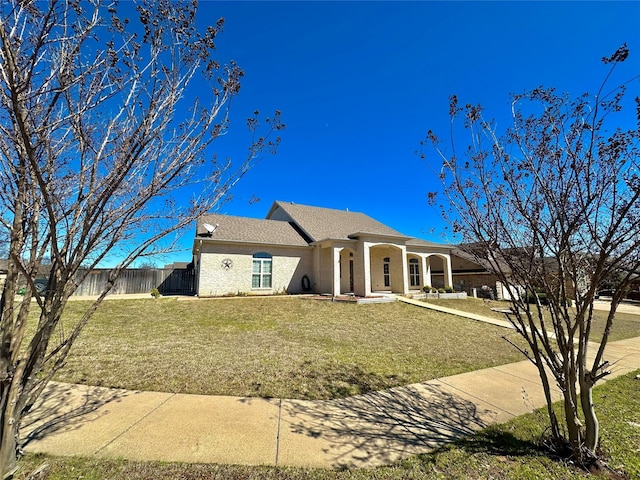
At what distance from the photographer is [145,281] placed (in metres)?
18.2

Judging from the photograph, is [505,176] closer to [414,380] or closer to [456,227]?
[456,227]

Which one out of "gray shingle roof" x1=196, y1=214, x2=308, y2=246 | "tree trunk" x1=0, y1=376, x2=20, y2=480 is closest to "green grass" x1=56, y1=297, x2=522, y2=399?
"tree trunk" x1=0, y1=376, x2=20, y2=480

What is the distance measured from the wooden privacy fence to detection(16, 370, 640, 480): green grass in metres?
15.9

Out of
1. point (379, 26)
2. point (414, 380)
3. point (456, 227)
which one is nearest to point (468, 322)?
point (414, 380)

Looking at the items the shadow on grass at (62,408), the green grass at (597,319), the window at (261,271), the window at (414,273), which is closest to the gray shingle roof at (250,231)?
the window at (261,271)

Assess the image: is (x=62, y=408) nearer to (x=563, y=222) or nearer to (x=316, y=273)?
(x=563, y=222)

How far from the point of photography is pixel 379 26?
681 cm

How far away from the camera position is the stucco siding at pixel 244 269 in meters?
14.8

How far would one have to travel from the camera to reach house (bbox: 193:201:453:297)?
15094mm

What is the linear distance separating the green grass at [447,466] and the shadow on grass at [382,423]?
175 millimetres

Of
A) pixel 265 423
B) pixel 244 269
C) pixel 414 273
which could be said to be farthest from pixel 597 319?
pixel 244 269

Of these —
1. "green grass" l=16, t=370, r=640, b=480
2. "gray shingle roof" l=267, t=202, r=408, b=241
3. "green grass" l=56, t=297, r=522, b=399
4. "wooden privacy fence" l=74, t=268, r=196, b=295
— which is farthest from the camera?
"gray shingle roof" l=267, t=202, r=408, b=241

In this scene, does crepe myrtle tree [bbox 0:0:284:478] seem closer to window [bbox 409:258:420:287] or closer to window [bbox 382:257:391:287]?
window [bbox 382:257:391:287]

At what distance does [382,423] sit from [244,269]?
43.4 feet
